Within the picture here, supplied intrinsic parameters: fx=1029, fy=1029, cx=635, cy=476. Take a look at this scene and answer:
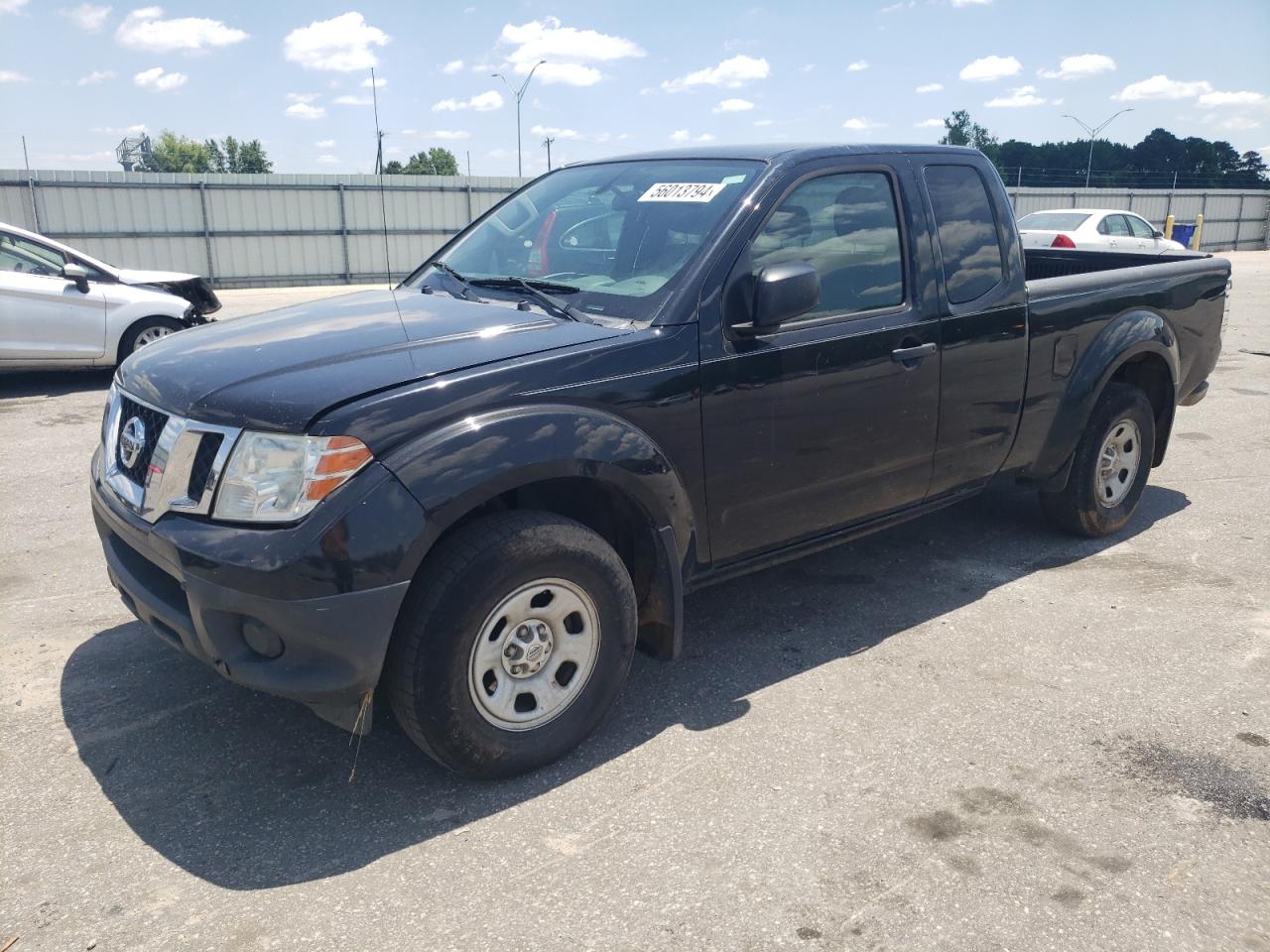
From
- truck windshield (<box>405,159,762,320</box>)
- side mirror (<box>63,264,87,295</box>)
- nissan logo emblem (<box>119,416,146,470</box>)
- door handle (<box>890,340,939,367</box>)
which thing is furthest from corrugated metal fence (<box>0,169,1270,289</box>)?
door handle (<box>890,340,939,367</box>)

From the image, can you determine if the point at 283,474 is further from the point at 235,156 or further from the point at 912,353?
the point at 235,156

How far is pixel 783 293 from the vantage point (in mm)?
3400

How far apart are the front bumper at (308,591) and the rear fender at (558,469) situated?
0.10 m

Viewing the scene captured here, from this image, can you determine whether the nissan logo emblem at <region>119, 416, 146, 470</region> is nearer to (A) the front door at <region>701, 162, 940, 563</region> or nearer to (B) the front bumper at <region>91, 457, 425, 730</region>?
(B) the front bumper at <region>91, 457, 425, 730</region>

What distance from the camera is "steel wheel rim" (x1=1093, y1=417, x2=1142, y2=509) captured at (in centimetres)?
532

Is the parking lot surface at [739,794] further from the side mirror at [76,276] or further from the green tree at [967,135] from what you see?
the green tree at [967,135]

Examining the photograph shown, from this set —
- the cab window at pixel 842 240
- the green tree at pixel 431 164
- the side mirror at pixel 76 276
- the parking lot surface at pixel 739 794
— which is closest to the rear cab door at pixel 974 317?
the cab window at pixel 842 240

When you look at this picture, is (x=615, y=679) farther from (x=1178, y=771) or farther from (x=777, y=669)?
(x=1178, y=771)

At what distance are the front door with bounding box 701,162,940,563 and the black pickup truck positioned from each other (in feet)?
0.04

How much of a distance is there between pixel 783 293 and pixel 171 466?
197 cm

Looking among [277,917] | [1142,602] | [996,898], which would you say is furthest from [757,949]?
[1142,602]

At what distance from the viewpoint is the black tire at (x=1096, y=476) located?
5.19 metres

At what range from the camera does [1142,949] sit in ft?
8.02

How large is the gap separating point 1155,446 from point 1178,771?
2.93 meters
